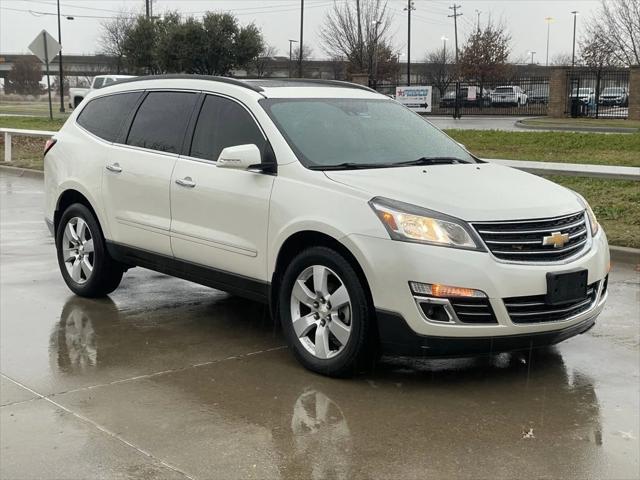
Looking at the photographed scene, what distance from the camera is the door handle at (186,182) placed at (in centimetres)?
596

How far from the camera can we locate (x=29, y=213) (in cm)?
1209

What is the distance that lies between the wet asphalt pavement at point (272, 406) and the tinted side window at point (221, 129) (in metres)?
1.36

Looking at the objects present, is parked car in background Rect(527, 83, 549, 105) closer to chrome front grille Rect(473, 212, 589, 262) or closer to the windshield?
the windshield

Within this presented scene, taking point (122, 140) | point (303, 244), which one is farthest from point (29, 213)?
point (303, 244)

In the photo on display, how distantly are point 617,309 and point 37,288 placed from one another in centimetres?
501

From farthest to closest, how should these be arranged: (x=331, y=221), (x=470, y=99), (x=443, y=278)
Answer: (x=470, y=99) → (x=331, y=221) → (x=443, y=278)

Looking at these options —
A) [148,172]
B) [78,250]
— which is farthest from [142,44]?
[148,172]

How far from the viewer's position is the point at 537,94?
169ft

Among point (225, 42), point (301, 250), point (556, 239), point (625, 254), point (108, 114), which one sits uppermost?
point (225, 42)

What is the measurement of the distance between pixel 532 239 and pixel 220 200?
2123mm

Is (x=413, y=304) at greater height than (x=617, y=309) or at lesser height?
greater

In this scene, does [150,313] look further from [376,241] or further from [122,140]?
[376,241]

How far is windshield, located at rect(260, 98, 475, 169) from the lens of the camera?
18.2ft

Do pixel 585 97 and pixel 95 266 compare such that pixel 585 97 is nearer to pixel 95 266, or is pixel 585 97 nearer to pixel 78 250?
pixel 78 250
